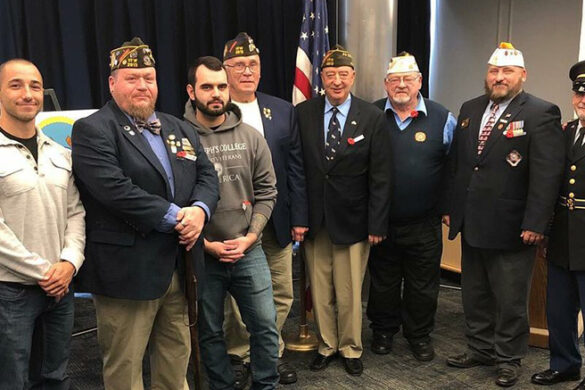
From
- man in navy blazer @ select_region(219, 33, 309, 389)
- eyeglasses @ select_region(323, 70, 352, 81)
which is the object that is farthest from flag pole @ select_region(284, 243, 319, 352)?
eyeglasses @ select_region(323, 70, 352, 81)

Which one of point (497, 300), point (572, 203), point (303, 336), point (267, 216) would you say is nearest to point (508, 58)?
point (572, 203)

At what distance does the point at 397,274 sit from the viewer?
3270mm

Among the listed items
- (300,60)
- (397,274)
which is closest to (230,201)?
(397,274)

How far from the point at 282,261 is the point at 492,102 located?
1341 millimetres

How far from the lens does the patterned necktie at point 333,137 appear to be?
2.88 metres

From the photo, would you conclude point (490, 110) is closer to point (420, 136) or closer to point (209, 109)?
point (420, 136)

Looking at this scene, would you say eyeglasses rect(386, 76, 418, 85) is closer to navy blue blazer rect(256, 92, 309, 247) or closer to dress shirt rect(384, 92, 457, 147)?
dress shirt rect(384, 92, 457, 147)

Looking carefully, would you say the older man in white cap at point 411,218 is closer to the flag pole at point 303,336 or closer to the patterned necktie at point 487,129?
the patterned necktie at point 487,129

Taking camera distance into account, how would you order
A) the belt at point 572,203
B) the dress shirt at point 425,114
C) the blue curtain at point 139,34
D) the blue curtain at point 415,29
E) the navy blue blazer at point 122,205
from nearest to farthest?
the navy blue blazer at point 122,205 → the belt at point 572,203 → the dress shirt at point 425,114 → the blue curtain at point 139,34 → the blue curtain at point 415,29

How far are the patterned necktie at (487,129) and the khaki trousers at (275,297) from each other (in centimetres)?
108

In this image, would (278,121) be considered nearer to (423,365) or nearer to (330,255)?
(330,255)

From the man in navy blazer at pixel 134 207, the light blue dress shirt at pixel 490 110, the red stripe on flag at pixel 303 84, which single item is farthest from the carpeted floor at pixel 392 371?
the red stripe on flag at pixel 303 84

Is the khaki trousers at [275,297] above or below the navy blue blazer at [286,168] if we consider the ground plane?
below

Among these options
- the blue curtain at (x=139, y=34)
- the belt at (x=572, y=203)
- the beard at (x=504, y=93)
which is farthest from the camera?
the blue curtain at (x=139, y=34)
